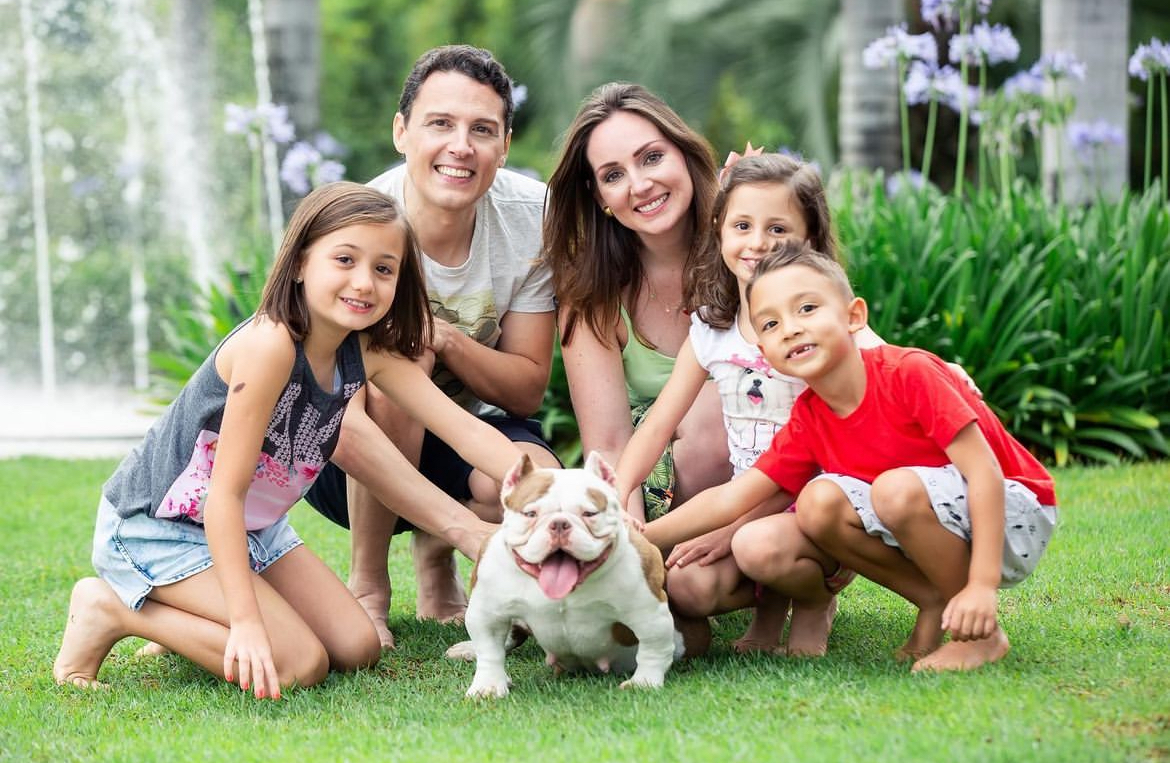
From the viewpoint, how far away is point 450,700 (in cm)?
330

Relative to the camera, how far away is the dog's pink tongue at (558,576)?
302 cm

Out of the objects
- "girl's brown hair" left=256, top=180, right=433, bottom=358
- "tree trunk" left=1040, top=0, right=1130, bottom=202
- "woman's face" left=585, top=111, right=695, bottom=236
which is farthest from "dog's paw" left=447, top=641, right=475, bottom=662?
"tree trunk" left=1040, top=0, right=1130, bottom=202

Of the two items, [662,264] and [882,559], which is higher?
[662,264]

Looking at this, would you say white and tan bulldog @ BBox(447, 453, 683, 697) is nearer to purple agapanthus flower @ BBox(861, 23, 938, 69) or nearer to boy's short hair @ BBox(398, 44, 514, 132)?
boy's short hair @ BBox(398, 44, 514, 132)

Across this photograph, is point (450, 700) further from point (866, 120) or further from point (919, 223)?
point (866, 120)

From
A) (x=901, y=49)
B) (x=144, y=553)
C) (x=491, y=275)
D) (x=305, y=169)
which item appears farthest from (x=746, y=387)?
(x=305, y=169)

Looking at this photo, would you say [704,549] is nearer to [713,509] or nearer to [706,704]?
[713,509]

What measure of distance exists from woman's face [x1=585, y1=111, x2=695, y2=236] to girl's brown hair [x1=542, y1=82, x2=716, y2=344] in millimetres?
43

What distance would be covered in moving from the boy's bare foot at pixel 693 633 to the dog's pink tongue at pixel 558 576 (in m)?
0.63

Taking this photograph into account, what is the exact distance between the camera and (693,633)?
3643mm

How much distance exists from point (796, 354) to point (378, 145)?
23.5 meters

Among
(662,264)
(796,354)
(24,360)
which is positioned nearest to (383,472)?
(662,264)

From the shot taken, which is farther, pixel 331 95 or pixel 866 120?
pixel 331 95

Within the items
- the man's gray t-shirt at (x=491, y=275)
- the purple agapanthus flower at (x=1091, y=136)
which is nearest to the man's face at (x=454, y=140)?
the man's gray t-shirt at (x=491, y=275)
